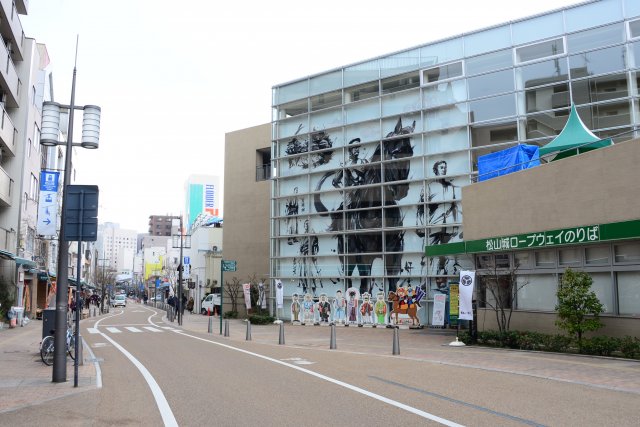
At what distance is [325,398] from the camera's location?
9.48 meters

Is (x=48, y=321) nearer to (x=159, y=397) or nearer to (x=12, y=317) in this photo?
(x=159, y=397)

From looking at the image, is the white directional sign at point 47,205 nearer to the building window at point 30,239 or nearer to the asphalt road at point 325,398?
the building window at point 30,239

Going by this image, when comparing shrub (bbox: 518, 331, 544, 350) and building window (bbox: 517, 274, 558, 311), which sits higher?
building window (bbox: 517, 274, 558, 311)

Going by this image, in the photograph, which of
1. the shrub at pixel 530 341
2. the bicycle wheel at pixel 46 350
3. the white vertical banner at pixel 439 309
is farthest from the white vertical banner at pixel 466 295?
the bicycle wheel at pixel 46 350

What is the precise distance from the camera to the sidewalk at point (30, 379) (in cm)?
981

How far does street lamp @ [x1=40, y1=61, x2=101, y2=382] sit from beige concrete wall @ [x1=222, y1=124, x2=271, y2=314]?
31586 millimetres

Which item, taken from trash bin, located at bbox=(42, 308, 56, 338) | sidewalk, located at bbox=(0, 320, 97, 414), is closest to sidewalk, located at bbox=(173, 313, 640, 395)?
sidewalk, located at bbox=(0, 320, 97, 414)

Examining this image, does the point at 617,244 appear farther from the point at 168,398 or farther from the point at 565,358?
the point at 168,398

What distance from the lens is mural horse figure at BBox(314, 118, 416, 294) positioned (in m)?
31.7

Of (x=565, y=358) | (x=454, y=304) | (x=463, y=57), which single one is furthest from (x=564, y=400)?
(x=463, y=57)

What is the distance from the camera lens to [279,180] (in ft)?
125

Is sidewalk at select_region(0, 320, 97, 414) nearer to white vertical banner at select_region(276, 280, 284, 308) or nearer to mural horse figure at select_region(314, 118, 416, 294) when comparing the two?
white vertical banner at select_region(276, 280, 284, 308)

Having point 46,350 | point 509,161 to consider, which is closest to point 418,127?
point 509,161

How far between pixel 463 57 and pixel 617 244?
54.7 ft
